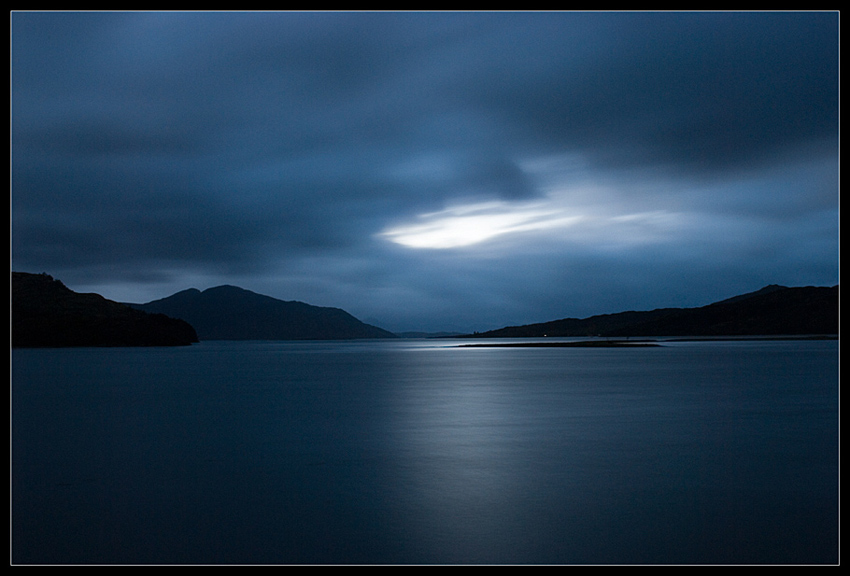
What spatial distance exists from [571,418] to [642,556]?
38.8 feet

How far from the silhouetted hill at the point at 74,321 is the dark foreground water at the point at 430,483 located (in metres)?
125

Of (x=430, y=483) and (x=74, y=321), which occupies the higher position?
(x=74, y=321)

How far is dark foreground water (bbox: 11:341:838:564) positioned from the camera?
307 inches

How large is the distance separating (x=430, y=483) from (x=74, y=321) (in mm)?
149190

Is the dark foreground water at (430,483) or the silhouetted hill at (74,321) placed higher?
the silhouetted hill at (74,321)

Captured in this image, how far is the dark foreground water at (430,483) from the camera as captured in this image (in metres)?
7.80

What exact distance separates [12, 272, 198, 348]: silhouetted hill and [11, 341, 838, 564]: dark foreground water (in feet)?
411

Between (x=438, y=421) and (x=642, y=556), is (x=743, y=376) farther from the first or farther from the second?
(x=642, y=556)

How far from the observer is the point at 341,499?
9898 millimetres

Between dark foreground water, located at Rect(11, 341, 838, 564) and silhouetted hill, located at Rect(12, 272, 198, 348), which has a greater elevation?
silhouetted hill, located at Rect(12, 272, 198, 348)

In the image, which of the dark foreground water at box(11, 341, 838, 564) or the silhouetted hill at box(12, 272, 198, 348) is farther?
the silhouetted hill at box(12, 272, 198, 348)

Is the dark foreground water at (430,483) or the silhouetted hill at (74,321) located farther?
the silhouetted hill at (74,321)

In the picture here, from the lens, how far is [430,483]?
11.0 meters

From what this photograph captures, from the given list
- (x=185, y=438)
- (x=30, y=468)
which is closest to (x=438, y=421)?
(x=185, y=438)
